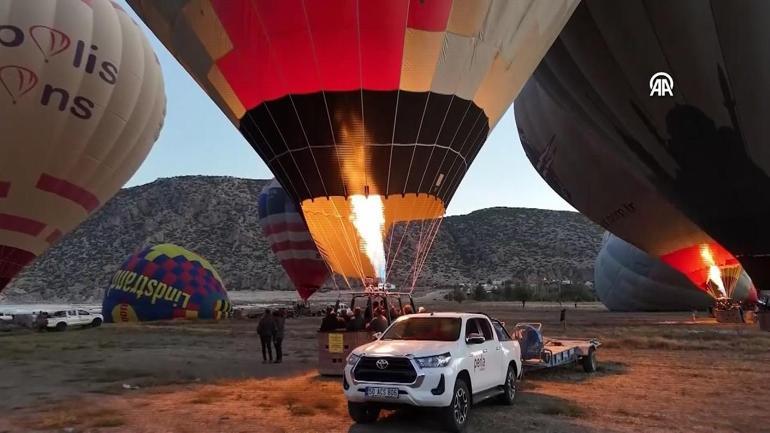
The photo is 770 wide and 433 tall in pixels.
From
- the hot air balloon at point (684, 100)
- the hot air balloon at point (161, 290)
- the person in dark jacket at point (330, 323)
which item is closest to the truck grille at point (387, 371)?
the person in dark jacket at point (330, 323)

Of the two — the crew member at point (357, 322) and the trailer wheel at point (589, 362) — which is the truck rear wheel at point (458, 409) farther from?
the trailer wheel at point (589, 362)

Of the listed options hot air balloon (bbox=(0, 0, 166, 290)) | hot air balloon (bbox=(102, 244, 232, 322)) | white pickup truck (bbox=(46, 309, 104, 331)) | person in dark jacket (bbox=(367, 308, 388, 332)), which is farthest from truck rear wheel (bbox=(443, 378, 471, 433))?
white pickup truck (bbox=(46, 309, 104, 331))

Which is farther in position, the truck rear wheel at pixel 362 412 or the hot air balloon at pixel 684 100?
the hot air balloon at pixel 684 100

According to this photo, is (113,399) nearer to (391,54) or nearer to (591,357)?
(391,54)

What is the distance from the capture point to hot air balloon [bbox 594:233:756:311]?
3853cm

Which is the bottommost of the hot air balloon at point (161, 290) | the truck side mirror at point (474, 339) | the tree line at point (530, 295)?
the truck side mirror at point (474, 339)

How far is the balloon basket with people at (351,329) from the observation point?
12406mm

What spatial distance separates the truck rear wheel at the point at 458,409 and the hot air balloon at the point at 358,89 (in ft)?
16.4

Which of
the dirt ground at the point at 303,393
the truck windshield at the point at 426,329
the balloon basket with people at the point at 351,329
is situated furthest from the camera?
the balloon basket with people at the point at 351,329

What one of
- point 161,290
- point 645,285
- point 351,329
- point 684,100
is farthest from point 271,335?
point 645,285

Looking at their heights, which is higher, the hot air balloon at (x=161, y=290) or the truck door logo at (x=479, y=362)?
the hot air balloon at (x=161, y=290)

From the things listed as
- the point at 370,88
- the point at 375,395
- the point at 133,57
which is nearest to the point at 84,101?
the point at 133,57

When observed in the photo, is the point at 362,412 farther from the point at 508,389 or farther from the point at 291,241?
the point at 291,241

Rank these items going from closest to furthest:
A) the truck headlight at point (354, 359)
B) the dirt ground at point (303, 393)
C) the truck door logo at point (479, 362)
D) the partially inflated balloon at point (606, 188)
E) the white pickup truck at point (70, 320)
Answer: the truck headlight at point (354, 359)
the dirt ground at point (303, 393)
the truck door logo at point (479, 362)
the partially inflated balloon at point (606, 188)
the white pickup truck at point (70, 320)
